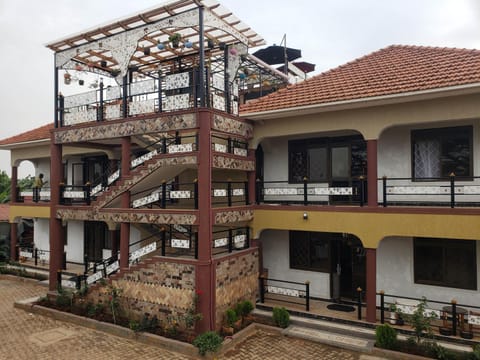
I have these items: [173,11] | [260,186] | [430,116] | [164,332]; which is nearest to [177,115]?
[173,11]

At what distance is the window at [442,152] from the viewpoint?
37.5ft

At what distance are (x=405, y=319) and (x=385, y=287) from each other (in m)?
2.22

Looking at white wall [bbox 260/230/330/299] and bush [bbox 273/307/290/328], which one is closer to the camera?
bush [bbox 273/307/290/328]

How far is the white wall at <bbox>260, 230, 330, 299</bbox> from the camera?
13430 millimetres

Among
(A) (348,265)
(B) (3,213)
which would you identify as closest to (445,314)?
(A) (348,265)

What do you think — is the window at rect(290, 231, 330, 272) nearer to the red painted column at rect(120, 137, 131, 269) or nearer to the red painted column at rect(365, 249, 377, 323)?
the red painted column at rect(365, 249, 377, 323)

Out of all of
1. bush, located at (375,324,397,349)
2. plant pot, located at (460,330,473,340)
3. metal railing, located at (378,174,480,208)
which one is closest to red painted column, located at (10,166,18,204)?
metal railing, located at (378,174,480,208)

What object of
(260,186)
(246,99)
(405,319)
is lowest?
(405,319)

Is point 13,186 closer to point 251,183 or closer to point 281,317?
point 251,183

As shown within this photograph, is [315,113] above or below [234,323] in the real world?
above

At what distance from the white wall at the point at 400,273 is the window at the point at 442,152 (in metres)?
2.34

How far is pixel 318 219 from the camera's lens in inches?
468

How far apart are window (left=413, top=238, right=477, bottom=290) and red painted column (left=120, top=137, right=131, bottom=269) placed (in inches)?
365

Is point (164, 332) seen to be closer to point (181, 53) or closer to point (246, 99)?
point (181, 53)
